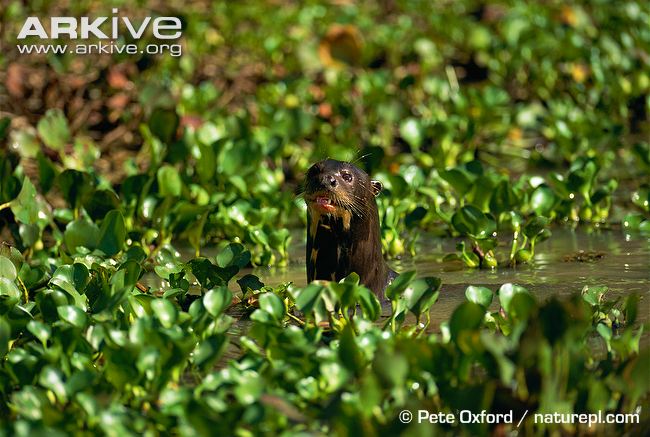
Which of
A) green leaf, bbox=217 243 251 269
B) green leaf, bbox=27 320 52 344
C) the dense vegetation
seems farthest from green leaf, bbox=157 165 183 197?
green leaf, bbox=27 320 52 344

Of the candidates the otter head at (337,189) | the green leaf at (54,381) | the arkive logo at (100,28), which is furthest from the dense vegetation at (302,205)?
the otter head at (337,189)

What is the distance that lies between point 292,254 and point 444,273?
38.3 inches

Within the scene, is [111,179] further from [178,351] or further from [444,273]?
[178,351]

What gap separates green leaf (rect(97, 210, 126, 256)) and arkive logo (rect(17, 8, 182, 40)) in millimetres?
3612

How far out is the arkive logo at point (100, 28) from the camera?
9008 millimetres

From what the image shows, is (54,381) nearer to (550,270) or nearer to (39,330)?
(39,330)

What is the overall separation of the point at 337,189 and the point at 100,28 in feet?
16.7

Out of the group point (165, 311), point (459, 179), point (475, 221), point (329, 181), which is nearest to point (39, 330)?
point (165, 311)

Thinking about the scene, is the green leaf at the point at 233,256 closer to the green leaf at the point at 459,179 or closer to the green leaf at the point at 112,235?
the green leaf at the point at 112,235

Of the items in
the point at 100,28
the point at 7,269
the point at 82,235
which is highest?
the point at 100,28

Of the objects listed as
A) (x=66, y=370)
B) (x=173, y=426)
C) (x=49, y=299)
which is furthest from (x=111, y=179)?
(x=173, y=426)

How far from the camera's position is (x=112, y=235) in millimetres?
5527

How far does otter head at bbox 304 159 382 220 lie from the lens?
4.74m

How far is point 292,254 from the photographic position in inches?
249
